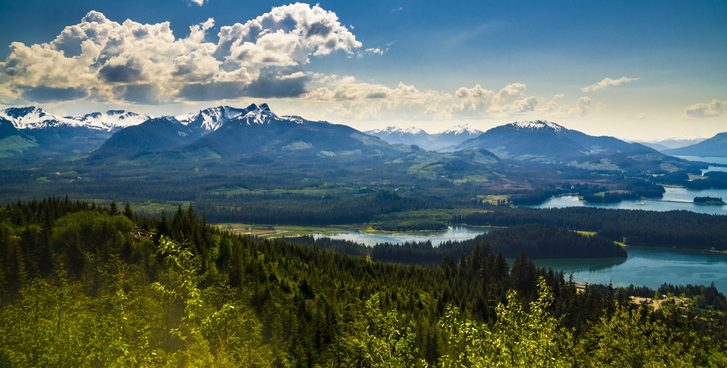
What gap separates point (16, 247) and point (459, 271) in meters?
115

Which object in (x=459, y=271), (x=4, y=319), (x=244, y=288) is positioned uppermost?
(x=4, y=319)

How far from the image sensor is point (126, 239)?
3472 inches

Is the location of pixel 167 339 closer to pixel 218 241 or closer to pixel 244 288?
pixel 244 288

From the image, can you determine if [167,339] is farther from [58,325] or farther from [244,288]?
[244,288]

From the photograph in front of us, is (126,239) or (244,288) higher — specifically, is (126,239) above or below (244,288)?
above

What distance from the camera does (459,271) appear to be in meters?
158

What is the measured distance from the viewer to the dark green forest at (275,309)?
32.9 meters

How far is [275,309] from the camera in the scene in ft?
250

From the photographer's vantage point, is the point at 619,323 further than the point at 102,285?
No

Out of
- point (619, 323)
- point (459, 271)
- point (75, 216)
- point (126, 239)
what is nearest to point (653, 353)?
point (619, 323)

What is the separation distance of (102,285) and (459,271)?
10598cm

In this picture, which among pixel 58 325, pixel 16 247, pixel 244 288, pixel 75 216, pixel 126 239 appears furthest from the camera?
pixel 75 216

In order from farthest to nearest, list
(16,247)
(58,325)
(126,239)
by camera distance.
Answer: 1. (126,239)
2. (16,247)
3. (58,325)

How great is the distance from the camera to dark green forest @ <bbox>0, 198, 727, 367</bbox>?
108 feet
